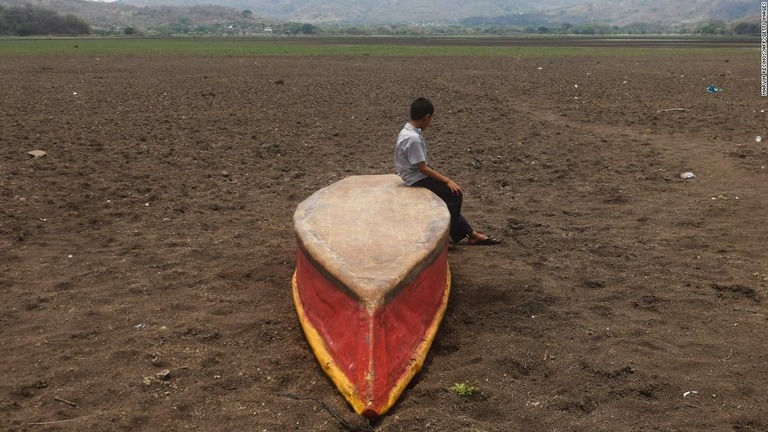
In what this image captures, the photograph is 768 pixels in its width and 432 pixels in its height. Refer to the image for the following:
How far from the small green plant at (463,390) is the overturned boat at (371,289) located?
0.80 ft

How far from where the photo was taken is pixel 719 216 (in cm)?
639

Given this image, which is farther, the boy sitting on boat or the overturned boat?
the boy sitting on boat

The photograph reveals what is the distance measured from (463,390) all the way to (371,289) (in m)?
0.76

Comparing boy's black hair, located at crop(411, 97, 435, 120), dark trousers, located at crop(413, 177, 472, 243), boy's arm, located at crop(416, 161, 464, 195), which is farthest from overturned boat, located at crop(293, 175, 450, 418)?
boy's black hair, located at crop(411, 97, 435, 120)

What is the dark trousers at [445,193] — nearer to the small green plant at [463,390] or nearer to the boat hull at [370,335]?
the boat hull at [370,335]

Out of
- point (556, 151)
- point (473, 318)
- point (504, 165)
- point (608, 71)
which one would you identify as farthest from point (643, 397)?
point (608, 71)

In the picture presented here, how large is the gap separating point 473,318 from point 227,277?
2026 mm

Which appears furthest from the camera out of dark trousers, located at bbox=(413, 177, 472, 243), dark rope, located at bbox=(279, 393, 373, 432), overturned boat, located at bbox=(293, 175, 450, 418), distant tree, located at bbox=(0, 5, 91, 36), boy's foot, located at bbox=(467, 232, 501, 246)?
distant tree, located at bbox=(0, 5, 91, 36)

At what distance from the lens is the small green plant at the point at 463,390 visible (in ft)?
11.5

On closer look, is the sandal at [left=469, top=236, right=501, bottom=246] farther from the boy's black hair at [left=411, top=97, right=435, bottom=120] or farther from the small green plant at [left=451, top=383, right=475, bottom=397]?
the small green plant at [left=451, top=383, right=475, bottom=397]

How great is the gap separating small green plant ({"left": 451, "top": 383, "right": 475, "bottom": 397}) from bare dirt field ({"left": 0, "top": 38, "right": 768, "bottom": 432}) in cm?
6

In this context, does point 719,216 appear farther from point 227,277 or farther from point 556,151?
point 227,277

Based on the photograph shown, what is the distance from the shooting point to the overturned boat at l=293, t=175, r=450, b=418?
3.33m

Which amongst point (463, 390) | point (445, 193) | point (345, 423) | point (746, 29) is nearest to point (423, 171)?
point (445, 193)
